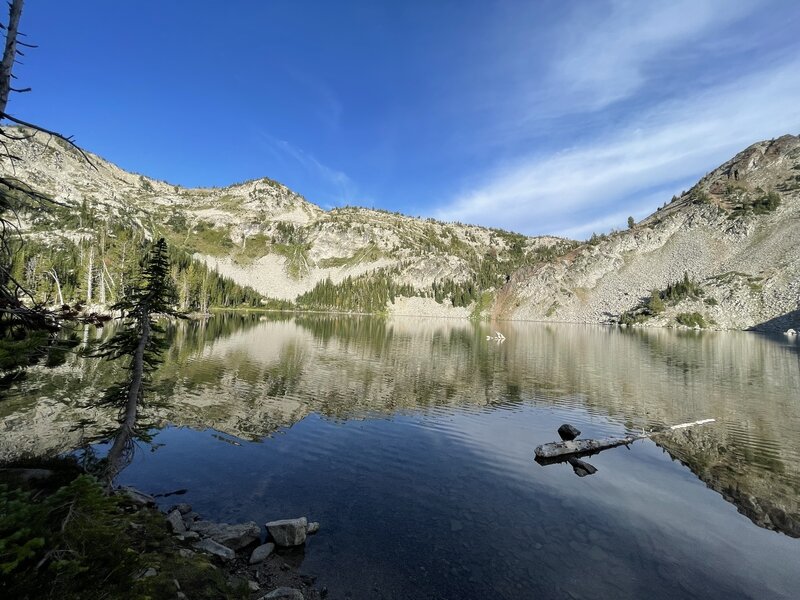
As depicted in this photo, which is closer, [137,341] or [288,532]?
[288,532]

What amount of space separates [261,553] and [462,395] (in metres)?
33.7

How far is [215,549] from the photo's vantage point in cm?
1548

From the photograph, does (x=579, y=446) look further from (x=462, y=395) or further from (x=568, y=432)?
(x=462, y=395)

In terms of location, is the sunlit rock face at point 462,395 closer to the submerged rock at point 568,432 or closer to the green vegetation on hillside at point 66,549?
the submerged rock at point 568,432

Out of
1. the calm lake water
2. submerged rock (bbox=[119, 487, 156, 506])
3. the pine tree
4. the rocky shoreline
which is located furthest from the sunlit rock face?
the rocky shoreline

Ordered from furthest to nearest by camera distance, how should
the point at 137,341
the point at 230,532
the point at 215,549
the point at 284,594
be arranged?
1. the point at 137,341
2. the point at 230,532
3. the point at 215,549
4. the point at 284,594

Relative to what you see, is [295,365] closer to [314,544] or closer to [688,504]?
[314,544]

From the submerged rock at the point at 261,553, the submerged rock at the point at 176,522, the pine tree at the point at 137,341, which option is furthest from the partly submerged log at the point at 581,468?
the pine tree at the point at 137,341

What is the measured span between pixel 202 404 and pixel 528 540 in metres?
31.7

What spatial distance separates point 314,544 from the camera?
17.3m

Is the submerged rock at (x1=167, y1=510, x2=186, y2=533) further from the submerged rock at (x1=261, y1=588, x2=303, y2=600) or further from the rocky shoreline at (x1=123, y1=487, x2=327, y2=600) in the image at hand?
the submerged rock at (x1=261, y1=588, x2=303, y2=600)

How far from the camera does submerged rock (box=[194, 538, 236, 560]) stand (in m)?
15.2

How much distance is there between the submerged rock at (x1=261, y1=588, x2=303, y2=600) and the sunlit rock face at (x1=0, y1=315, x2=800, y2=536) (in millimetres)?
15252

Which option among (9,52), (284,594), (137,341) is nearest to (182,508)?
(137,341)
